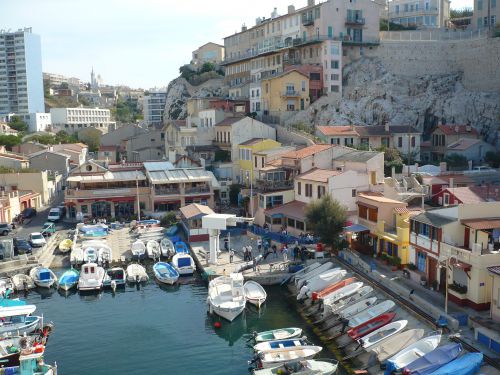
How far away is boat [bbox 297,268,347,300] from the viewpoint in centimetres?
3319

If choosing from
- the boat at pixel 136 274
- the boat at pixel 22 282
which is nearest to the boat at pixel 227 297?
the boat at pixel 136 274

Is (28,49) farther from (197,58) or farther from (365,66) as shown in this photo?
(365,66)

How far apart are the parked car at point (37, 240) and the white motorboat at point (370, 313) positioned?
2787cm

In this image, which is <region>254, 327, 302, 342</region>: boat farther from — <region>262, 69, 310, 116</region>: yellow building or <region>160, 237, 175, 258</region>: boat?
<region>262, 69, 310, 116</region>: yellow building

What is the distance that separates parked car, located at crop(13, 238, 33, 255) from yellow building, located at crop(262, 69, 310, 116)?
3547 centimetres

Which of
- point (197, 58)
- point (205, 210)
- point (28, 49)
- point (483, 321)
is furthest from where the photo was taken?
point (28, 49)

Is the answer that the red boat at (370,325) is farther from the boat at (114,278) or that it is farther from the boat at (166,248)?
the boat at (166,248)

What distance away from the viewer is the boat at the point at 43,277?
37.2m

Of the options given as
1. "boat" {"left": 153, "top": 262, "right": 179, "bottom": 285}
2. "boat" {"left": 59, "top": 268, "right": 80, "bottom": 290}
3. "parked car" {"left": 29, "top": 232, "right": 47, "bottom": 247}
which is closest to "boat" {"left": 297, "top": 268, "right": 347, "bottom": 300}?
"boat" {"left": 153, "top": 262, "right": 179, "bottom": 285}

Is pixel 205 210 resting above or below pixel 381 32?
below

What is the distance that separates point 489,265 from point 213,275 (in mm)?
17315

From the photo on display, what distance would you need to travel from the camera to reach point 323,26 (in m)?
73.1

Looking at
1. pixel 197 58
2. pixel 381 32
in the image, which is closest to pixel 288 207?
pixel 381 32

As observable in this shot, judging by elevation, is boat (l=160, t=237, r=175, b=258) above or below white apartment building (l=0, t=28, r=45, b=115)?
below
